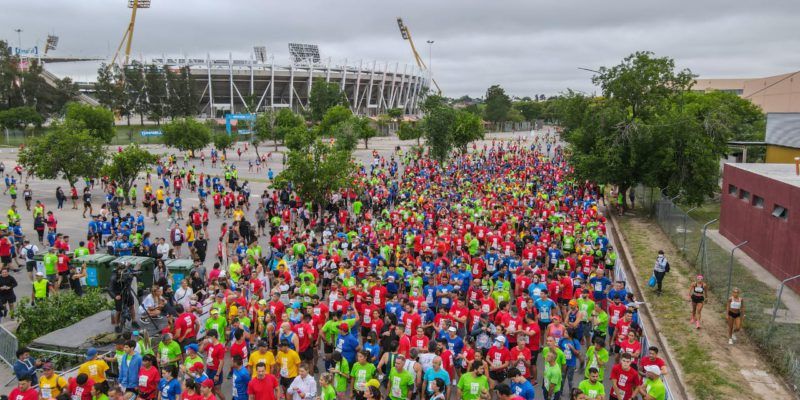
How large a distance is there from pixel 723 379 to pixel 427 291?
5599 millimetres

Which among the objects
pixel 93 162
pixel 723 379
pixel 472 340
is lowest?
pixel 723 379

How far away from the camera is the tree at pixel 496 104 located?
4904 inches

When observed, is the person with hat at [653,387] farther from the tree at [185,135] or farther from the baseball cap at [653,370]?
the tree at [185,135]

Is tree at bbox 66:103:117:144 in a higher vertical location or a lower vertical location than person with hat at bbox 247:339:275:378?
higher

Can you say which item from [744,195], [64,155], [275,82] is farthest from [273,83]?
[744,195]

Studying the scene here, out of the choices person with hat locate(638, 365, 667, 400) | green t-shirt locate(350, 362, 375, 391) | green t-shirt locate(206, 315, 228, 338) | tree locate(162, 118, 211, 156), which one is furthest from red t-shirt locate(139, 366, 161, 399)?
tree locate(162, 118, 211, 156)

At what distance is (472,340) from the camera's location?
9711 mm

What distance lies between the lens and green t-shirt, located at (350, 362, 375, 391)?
7617 mm

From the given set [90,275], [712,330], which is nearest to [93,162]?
[90,275]

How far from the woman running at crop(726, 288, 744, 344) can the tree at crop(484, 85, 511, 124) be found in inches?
4556

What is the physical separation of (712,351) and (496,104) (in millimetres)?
116666

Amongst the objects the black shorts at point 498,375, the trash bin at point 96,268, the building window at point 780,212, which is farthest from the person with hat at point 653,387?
the trash bin at point 96,268

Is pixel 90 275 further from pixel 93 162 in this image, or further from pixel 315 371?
pixel 93 162

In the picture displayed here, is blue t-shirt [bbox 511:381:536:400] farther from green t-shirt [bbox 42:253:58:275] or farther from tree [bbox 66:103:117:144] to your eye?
tree [bbox 66:103:117:144]
